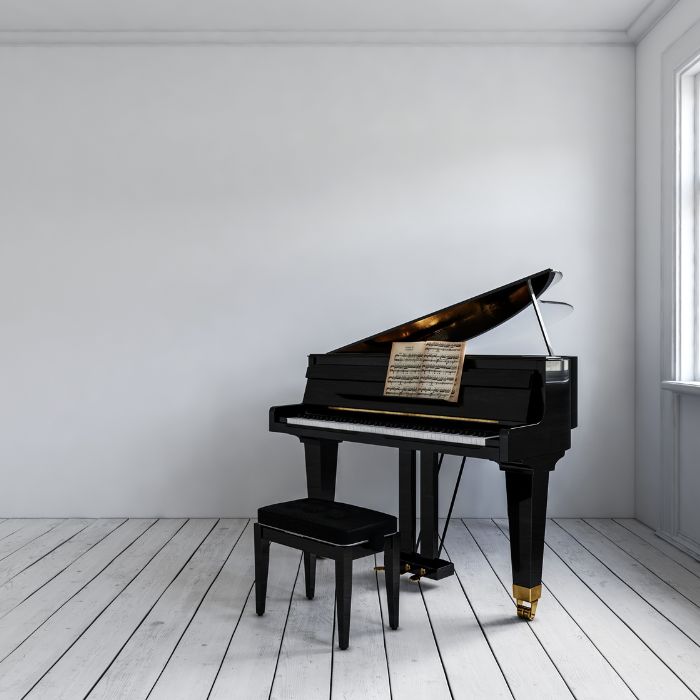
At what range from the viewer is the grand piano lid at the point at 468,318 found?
3260mm

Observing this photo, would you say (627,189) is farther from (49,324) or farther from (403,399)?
(49,324)

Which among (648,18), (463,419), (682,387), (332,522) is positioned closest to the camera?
(332,522)

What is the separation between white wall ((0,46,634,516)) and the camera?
473cm

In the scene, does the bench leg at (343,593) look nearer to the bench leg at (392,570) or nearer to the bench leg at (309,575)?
the bench leg at (392,570)

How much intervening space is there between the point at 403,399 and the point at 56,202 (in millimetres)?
2852

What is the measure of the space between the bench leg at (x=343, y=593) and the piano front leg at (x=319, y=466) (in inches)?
40.3

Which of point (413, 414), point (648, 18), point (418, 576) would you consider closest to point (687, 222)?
point (648, 18)

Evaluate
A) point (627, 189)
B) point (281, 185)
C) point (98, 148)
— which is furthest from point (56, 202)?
point (627, 189)

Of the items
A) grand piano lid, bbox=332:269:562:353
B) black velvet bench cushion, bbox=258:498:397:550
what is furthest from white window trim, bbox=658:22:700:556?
black velvet bench cushion, bbox=258:498:397:550

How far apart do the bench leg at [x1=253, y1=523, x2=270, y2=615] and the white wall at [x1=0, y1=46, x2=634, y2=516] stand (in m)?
1.79

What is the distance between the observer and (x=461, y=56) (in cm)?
473

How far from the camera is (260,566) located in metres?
2.98

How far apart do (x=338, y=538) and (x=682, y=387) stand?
230 centimetres

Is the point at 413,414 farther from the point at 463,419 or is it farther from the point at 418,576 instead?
the point at 418,576
